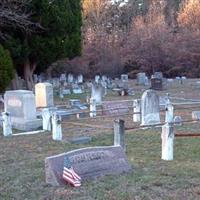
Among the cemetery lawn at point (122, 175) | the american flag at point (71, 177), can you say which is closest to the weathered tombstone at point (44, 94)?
the cemetery lawn at point (122, 175)

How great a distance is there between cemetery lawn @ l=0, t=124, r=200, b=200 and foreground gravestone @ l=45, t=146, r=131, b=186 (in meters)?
0.15

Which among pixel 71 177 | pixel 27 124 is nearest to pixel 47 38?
pixel 27 124

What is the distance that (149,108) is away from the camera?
14.0 meters

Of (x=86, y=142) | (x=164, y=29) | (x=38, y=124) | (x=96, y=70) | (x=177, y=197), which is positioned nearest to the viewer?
(x=177, y=197)

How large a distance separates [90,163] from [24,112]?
7841mm

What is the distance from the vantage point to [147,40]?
48.9 metres

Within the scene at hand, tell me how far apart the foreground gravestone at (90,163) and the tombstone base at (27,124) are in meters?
7.33

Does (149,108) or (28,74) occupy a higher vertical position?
(28,74)

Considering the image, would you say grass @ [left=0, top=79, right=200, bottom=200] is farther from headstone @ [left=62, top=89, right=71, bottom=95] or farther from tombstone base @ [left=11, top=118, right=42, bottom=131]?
headstone @ [left=62, top=89, right=71, bottom=95]

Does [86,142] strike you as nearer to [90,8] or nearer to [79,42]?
[79,42]

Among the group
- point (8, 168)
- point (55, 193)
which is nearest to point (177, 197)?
point (55, 193)

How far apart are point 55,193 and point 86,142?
461 centimetres

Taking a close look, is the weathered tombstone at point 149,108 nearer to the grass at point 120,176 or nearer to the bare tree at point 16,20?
the grass at point 120,176

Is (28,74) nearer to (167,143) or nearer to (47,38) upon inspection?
(47,38)
